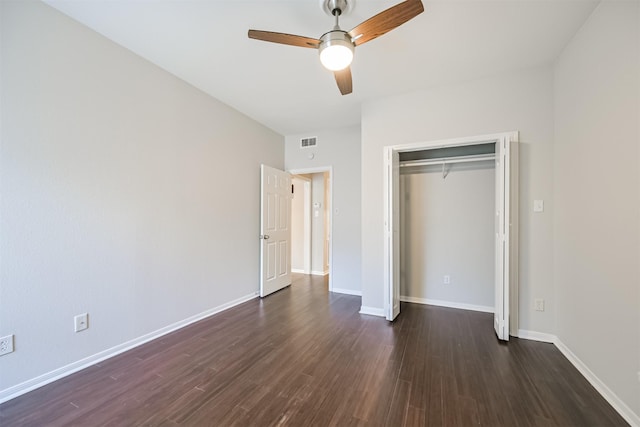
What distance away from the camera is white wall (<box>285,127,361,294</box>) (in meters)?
4.35

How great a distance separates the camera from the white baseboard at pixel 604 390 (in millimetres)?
1559

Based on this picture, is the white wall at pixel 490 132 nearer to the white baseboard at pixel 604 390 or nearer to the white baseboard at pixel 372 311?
the white baseboard at pixel 372 311

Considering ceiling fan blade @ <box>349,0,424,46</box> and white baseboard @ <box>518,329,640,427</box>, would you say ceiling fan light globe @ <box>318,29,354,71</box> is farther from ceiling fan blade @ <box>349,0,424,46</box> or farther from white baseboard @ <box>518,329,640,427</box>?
white baseboard @ <box>518,329,640,427</box>

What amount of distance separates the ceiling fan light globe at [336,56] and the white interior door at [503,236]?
6.19ft

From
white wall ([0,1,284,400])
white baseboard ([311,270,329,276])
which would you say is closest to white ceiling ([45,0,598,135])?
white wall ([0,1,284,400])

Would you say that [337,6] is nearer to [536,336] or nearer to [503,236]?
[503,236]

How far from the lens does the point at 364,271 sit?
3396 mm

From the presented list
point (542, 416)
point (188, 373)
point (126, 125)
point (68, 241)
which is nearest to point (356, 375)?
point (542, 416)

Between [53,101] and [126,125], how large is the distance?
51 centimetres

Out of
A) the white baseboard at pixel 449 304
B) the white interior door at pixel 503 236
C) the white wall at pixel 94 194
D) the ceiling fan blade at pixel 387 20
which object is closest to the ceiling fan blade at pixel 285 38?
the ceiling fan blade at pixel 387 20

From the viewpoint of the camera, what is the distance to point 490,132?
9.24 ft

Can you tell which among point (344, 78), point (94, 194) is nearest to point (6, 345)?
point (94, 194)

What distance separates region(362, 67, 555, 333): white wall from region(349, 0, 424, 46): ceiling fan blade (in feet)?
5.30

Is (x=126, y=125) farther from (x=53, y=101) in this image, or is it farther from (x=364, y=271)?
(x=364, y=271)
